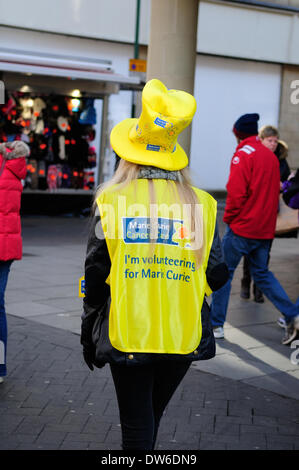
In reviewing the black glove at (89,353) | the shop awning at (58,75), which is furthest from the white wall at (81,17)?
the black glove at (89,353)

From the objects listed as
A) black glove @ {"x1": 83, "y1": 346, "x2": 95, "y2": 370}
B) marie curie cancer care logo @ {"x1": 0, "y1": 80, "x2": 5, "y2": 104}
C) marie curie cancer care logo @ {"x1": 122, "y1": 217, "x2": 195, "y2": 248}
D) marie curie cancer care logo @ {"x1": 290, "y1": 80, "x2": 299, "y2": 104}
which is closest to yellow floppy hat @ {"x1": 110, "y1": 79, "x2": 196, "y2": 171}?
marie curie cancer care logo @ {"x1": 122, "y1": 217, "x2": 195, "y2": 248}

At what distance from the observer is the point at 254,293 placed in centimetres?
899

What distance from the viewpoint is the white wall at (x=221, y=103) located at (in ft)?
73.9

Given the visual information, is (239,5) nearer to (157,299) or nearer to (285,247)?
(285,247)

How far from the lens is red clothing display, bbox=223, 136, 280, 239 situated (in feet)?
23.2

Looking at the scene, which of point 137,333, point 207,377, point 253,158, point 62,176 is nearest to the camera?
point 137,333

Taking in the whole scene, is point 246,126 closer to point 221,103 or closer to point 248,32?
point 221,103

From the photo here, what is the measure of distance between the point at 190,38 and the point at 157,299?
6.58 metres

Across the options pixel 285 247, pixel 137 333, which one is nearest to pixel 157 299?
pixel 137 333

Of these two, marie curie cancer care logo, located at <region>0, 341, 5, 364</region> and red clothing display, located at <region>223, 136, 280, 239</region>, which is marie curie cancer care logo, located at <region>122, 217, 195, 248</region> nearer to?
marie curie cancer care logo, located at <region>0, 341, 5, 364</region>

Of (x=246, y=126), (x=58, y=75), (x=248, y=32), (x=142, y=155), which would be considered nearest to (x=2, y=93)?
(x=58, y=75)

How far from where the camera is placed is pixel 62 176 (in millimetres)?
17516

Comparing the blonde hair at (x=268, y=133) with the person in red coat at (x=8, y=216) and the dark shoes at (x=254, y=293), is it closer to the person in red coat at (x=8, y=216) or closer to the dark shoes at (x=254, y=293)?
the dark shoes at (x=254, y=293)

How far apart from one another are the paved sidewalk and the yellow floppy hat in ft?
6.25
